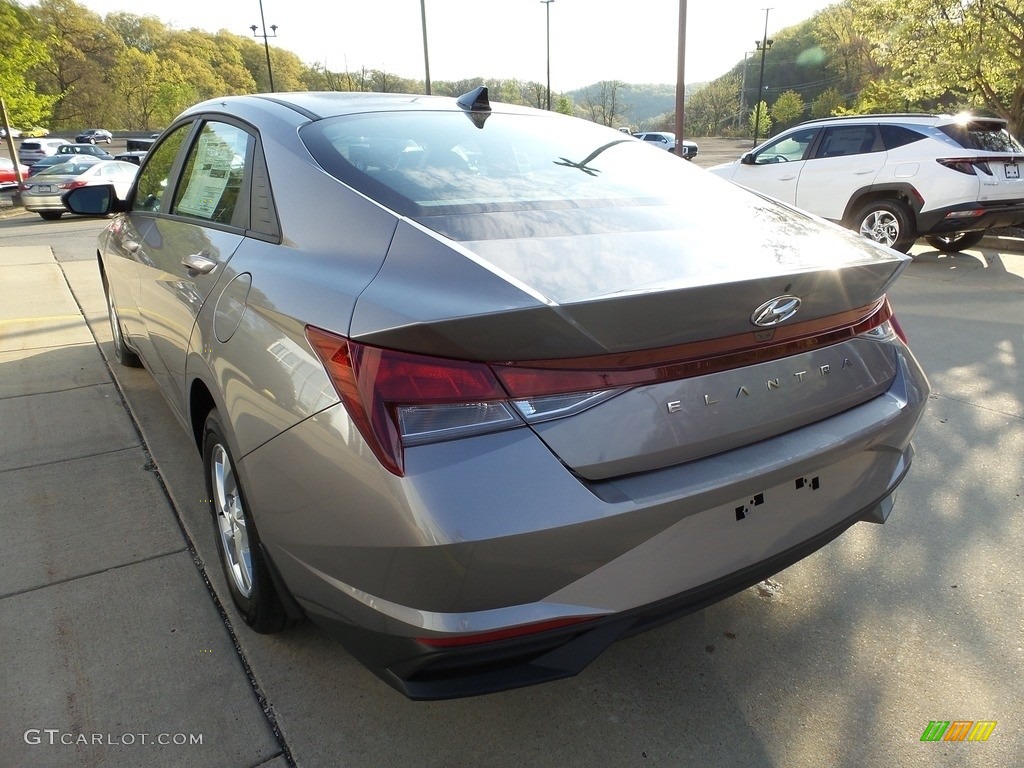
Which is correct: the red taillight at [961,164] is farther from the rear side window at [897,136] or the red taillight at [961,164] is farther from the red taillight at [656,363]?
the red taillight at [656,363]

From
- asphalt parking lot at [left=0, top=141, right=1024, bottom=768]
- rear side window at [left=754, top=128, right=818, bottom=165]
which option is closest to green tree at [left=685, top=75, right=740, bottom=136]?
rear side window at [left=754, top=128, right=818, bottom=165]

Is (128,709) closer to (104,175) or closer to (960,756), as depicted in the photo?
(960,756)

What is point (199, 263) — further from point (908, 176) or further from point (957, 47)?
point (957, 47)

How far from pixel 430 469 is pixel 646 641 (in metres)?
1.23

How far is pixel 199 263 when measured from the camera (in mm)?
2432

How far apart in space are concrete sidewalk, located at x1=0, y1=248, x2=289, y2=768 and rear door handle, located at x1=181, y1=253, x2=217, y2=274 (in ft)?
3.59

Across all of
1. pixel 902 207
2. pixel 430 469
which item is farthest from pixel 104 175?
pixel 430 469

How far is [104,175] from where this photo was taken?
1839cm

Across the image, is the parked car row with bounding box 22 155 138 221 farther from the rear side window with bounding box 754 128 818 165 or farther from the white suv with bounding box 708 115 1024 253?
the white suv with bounding box 708 115 1024 253

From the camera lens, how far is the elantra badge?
1636 millimetres

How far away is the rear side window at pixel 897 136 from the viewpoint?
866 centimetres

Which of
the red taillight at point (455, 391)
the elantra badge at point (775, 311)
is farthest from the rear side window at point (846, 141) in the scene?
the red taillight at point (455, 391)

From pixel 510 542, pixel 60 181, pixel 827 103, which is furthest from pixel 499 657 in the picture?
pixel 827 103

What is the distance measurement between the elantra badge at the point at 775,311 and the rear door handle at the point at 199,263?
1653mm
